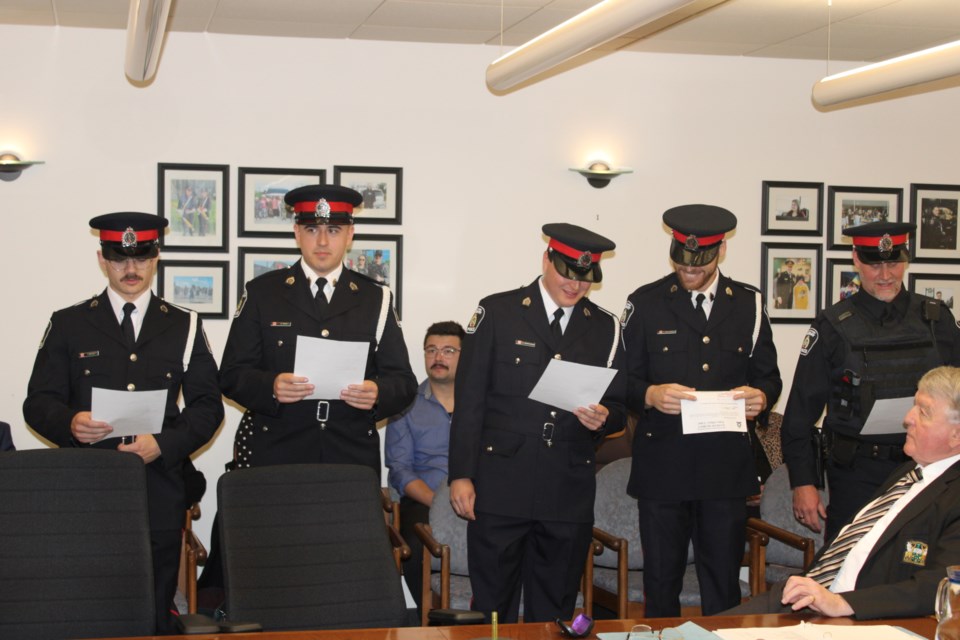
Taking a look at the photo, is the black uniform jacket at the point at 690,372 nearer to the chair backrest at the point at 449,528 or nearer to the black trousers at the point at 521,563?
the black trousers at the point at 521,563

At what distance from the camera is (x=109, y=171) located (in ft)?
18.8

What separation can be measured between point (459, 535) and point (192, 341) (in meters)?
1.38

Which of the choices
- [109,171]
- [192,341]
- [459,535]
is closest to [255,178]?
[109,171]

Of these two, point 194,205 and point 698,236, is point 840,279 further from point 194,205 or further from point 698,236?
point 194,205

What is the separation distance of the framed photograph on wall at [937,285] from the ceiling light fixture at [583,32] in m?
2.45

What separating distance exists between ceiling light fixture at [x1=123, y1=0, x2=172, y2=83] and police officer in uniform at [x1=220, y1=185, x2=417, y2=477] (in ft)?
2.87

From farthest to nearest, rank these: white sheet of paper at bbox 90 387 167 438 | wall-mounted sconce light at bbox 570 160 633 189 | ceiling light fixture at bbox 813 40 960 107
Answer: wall-mounted sconce light at bbox 570 160 633 189
ceiling light fixture at bbox 813 40 960 107
white sheet of paper at bbox 90 387 167 438

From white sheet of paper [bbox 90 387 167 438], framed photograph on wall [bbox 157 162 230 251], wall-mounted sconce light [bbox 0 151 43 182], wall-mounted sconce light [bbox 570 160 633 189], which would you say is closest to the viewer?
white sheet of paper [bbox 90 387 167 438]

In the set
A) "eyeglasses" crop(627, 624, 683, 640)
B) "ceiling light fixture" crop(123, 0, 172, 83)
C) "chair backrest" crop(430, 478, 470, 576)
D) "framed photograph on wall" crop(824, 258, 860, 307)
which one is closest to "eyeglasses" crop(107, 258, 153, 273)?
"ceiling light fixture" crop(123, 0, 172, 83)

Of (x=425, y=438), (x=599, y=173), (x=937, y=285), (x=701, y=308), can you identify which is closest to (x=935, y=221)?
(x=937, y=285)

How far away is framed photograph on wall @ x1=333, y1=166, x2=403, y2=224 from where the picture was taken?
597cm

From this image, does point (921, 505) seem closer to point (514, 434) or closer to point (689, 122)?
point (514, 434)

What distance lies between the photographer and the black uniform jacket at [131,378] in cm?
395

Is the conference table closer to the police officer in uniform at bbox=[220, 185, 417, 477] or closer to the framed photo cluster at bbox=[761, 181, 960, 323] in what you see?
the police officer in uniform at bbox=[220, 185, 417, 477]
